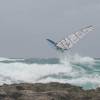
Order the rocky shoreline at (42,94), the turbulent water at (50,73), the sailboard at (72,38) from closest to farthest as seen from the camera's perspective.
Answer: the rocky shoreline at (42,94) < the turbulent water at (50,73) < the sailboard at (72,38)

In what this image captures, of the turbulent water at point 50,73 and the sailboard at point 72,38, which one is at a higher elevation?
the sailboard at point 72,38

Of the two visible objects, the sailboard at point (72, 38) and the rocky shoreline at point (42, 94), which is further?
the sailboard at point (72, 38)

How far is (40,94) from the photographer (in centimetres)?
1764

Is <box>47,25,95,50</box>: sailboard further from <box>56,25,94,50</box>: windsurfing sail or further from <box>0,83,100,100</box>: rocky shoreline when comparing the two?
<box>0,83,100,100</box>: rocky shoreline

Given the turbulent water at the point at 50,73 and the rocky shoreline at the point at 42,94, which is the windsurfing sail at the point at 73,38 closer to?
the turbulent water at the point at 50,73

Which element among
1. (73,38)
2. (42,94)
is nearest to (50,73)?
(73,38)

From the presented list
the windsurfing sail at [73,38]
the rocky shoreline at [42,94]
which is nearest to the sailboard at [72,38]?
the windsurfing sail at [73,38]

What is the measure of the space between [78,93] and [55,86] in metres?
2.18

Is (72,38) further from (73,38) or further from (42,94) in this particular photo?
(42,94)

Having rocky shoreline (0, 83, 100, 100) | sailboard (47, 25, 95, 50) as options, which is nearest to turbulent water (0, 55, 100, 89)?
sailboard (47, 25, 95, 50)

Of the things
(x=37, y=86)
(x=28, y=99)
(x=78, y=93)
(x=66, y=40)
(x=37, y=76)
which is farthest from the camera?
(x=66, y=40)

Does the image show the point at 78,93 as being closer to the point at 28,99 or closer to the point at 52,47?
the point at 28,99

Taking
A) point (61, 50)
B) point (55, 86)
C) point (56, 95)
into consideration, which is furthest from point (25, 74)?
point (56, 95)

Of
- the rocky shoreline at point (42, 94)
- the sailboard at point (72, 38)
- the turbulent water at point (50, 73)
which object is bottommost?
the rocky shoreline at point (42, 94)
